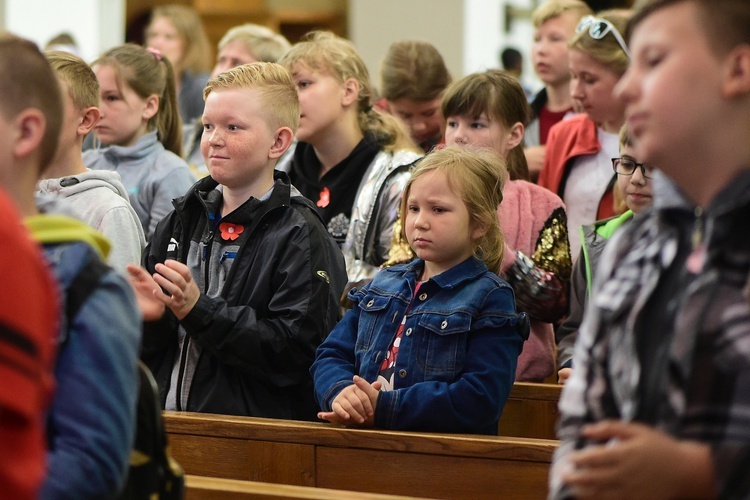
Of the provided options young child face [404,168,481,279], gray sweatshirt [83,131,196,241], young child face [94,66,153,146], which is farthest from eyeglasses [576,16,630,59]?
young child face [94,66,153,146]

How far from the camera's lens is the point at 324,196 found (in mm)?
3762

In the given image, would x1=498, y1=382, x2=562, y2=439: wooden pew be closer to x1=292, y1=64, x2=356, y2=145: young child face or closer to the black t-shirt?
the black t-shirt

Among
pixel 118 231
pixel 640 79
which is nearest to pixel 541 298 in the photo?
pixel 118 231

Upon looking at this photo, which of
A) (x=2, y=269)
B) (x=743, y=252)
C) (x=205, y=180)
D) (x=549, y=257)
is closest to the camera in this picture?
(x=2, y=269)

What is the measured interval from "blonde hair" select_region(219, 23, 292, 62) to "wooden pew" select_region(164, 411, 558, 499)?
2.82 metres

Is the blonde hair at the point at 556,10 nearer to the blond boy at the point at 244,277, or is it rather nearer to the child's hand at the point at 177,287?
the blond boy at the point at 244,277

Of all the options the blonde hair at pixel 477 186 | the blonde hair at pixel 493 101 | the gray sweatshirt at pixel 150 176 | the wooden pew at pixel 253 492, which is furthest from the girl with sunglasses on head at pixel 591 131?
the wooden pew at pixel 253 492

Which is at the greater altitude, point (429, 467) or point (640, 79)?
point (640, 79)

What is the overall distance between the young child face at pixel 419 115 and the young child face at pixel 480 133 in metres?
0.83

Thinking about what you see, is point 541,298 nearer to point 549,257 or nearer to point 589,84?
point 549,257

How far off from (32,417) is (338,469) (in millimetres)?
1196

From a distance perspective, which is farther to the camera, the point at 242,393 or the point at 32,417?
the point at 242,393

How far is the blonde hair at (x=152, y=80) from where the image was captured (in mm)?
3965

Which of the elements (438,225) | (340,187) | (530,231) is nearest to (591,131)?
(530,231)
